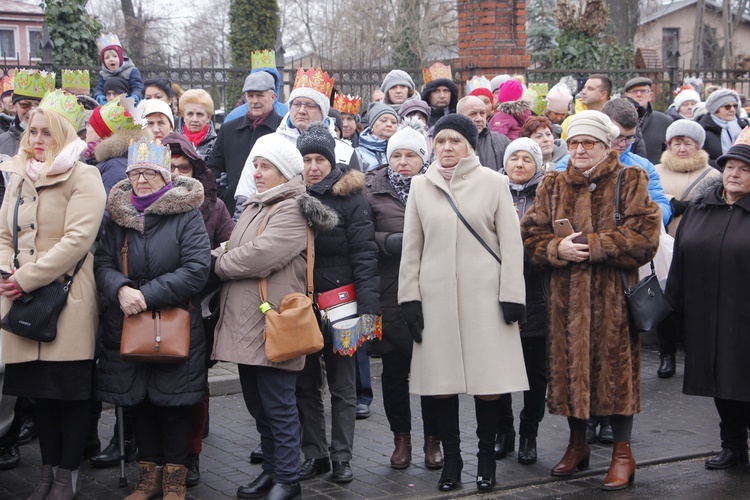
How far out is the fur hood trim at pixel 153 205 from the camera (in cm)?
571

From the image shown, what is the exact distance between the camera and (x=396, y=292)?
649 cm

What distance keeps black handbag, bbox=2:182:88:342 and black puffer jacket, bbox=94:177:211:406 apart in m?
0.25

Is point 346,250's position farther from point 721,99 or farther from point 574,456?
point 721,99

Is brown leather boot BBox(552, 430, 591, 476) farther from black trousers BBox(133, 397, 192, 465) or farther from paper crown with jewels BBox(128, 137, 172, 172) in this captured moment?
paper crown with jewels BBox(128, 137, 172, 172)

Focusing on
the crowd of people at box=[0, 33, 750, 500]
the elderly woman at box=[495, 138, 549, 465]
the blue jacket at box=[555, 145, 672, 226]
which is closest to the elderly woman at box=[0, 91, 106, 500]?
the crowd of people at box=[0, 33, 750, 500]

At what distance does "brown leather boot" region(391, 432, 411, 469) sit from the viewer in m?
6.51

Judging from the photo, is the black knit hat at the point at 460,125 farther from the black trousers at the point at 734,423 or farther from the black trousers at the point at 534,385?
the black trousers at the point at 734,423

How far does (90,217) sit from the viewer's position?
5.80m

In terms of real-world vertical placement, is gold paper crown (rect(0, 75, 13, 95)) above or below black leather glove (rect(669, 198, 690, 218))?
above

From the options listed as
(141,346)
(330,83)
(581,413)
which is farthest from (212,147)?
(581,413)

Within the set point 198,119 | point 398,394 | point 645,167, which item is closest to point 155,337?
point 398,394

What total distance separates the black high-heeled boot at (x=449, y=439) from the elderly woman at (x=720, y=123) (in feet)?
19.7

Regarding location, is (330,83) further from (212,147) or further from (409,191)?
(409,191)

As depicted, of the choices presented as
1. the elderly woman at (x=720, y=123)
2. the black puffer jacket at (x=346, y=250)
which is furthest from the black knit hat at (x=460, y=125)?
the elderly woman at (x=720, y=123)
